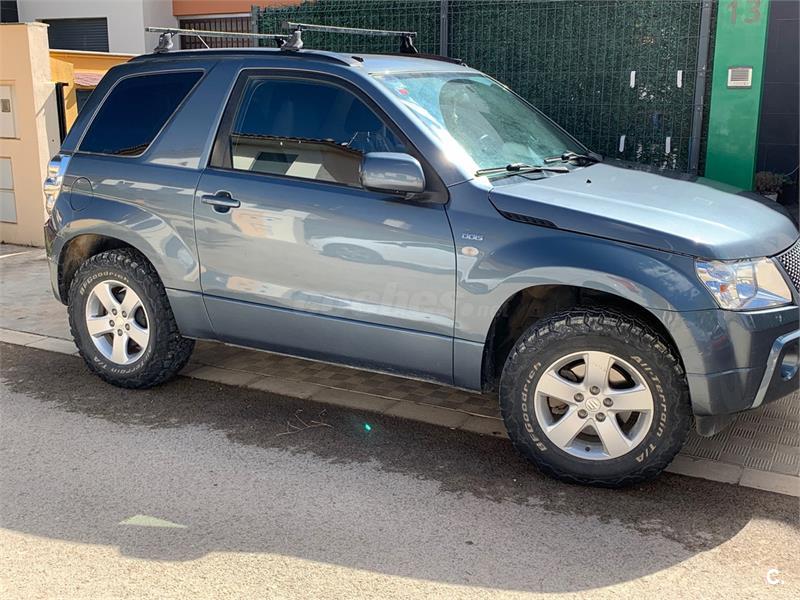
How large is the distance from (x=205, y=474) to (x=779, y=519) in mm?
2607

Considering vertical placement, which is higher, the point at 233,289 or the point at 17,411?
the point at 233,289

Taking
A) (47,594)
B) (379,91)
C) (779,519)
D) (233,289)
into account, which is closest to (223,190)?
(233,289)

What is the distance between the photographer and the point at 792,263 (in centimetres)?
401

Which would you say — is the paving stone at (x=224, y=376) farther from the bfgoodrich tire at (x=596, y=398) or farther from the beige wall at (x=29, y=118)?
the beige wall at (x=29, y=118)

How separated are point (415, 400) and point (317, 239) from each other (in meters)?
1.28

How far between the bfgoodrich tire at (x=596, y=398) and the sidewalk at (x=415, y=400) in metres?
0.46

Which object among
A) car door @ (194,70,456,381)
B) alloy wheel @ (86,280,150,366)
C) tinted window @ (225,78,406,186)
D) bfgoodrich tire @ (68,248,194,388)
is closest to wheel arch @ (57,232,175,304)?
bfgoodrich tire @ (68,248,194,388)

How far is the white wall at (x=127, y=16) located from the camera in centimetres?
1711

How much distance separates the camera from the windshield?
438 centimetres

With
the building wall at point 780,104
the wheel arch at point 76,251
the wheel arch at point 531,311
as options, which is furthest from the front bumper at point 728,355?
the building wall at point 780,104

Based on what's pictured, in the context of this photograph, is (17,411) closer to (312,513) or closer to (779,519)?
(312,513)

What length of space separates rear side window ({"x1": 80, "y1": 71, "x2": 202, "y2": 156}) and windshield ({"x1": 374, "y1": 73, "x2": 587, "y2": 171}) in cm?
132

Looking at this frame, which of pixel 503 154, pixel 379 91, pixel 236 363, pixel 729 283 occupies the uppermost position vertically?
pixel 379 91

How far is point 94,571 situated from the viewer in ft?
10.8
